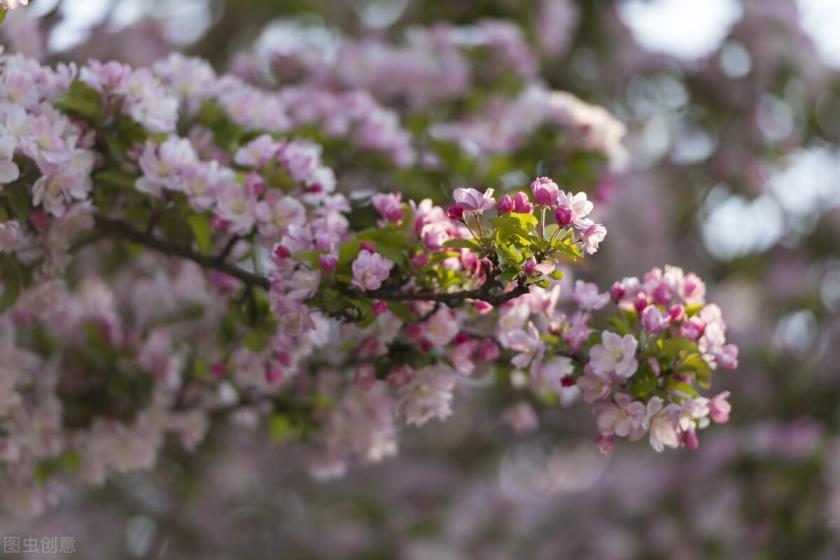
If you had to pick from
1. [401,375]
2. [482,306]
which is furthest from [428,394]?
[482,306]

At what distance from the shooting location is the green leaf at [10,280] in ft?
5.80

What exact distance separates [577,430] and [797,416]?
88 centimetres

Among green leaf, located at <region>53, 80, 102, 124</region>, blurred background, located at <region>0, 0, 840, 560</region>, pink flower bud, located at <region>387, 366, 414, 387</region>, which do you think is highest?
blurred background, located at <region>0, 0, 840, 560</region>

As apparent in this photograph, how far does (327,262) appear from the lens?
1.51 meters

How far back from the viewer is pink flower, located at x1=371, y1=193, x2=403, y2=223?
63.3 inches

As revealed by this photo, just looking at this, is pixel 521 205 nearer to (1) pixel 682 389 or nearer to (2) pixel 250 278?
(1) pixel 682 389

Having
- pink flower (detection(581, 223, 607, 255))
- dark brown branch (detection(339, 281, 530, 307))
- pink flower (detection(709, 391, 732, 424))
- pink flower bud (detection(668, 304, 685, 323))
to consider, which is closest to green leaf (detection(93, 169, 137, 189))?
dark brown branch (detection(339, 281, 530, 307))

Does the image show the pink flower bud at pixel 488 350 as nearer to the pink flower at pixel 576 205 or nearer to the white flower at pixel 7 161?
the pink flower at pixel 576 205

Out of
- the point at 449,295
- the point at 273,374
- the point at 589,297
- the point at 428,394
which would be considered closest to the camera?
the point at 449,295

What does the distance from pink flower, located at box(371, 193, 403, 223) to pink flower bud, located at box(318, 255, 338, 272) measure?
139 mm

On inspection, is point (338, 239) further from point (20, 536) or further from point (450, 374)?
point (20, 536)

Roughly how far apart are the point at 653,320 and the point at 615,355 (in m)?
0.08

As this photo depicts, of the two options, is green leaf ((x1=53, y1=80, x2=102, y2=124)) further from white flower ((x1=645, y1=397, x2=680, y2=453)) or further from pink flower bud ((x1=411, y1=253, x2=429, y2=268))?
Result: white flower ((x1=645, y1=397, x2=680, y2=453))

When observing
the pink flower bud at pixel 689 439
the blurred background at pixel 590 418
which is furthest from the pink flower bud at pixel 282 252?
the blurred background at pixel 590 418
